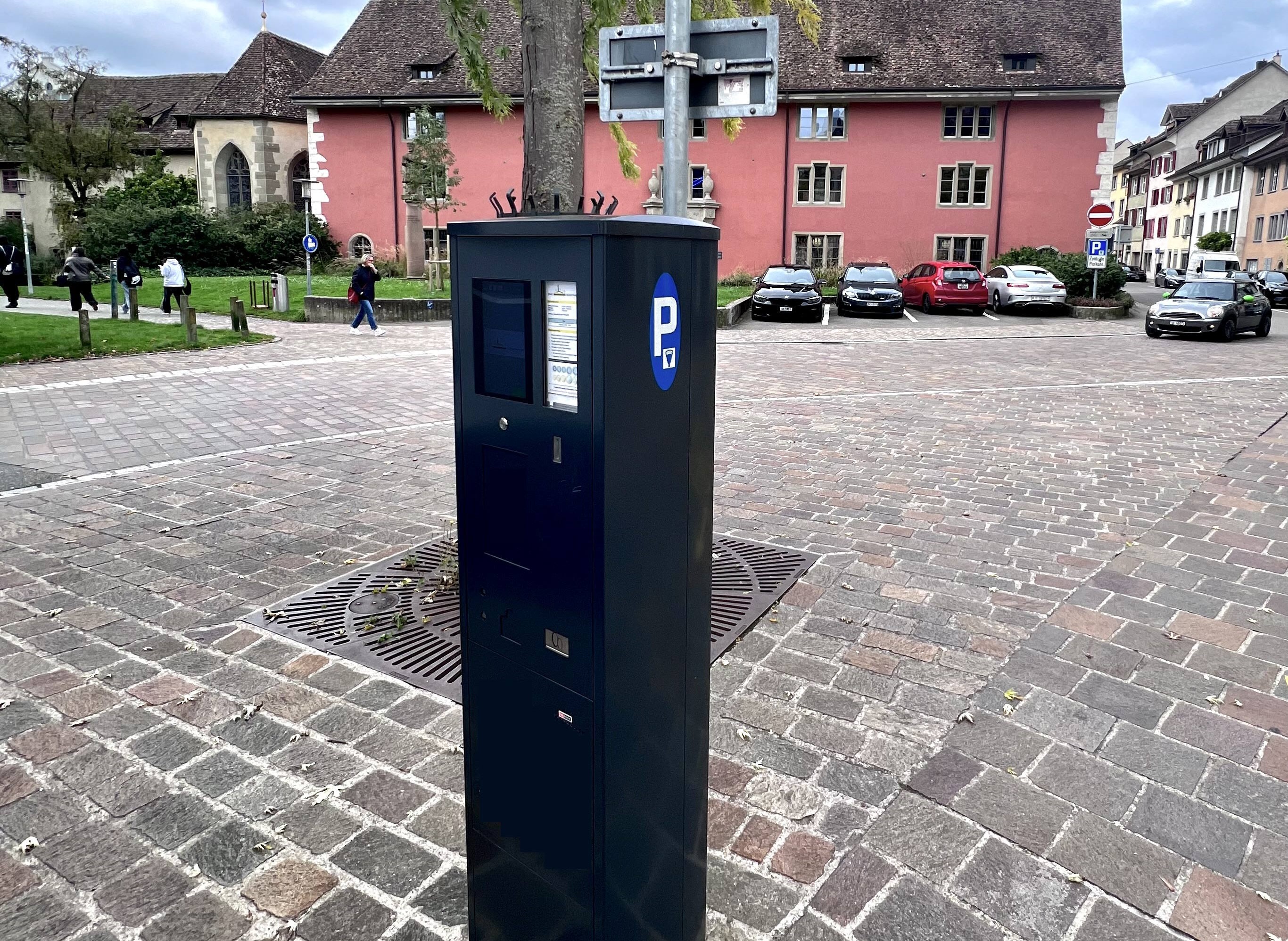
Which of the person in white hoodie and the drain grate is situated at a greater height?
the person in white hoodie

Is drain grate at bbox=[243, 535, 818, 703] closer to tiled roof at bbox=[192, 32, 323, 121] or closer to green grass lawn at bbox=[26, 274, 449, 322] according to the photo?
green grass lawn at bbox=[26, 274, 449, 322]

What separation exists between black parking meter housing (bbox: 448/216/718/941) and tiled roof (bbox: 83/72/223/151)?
200 ft

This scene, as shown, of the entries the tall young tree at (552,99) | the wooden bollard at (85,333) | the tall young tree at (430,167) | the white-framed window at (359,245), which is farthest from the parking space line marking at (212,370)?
the white-framed window at (359,245)

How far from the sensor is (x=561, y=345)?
217 cm

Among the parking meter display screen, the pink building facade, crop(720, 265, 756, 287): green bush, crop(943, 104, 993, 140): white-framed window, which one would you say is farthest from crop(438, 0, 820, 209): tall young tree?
crop(943, 104, 993, 140): white-framed window

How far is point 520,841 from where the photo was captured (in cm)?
245

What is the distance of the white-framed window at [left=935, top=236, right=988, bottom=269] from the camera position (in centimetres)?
3928

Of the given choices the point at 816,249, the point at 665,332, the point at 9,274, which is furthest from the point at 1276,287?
the point at 665,332

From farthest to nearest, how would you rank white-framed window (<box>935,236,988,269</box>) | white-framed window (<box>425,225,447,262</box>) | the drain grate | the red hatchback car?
white-framed window (<box>935,236,988,269</box>) < white-framed window (<box>425,225,447,262</box>) < the red hatchback car < the drain grate

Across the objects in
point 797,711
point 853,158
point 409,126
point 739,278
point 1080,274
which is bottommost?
point 797,711

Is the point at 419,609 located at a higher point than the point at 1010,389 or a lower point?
lower

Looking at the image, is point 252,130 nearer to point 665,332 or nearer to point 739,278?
point 739,278

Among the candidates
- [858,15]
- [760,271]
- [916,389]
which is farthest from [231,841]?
[858,15]

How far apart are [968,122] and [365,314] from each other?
26.8 m
